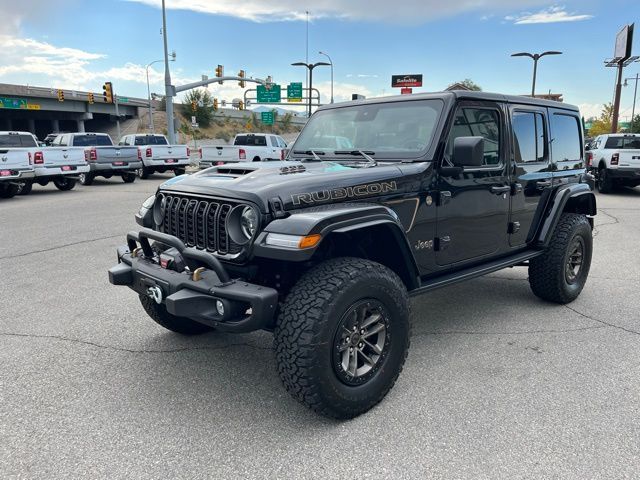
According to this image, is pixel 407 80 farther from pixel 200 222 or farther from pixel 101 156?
pixel 200 222

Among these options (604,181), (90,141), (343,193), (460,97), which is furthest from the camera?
A: (90,141)

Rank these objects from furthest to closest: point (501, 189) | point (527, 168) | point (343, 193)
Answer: point (527, 168)
point (501, 189)
point (343, 193)

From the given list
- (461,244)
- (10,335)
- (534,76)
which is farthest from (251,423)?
(534,76)

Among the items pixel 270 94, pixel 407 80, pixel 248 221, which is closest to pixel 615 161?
pixel 248 221

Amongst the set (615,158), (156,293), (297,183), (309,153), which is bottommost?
(156,293)

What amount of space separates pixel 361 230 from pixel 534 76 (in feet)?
114

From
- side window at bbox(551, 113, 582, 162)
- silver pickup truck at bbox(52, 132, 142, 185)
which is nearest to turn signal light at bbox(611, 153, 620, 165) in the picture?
side window at bbox(551, 113, 582, 162)

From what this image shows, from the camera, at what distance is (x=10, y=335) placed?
Result: 13.6 ft

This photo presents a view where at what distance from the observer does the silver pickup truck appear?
680 inches

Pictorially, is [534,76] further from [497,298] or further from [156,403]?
Answer: [156,403]

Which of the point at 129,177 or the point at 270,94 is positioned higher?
the point at 270,94

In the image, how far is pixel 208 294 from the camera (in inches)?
106

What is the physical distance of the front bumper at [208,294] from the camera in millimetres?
2611

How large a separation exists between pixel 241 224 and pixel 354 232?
0.69 metres
